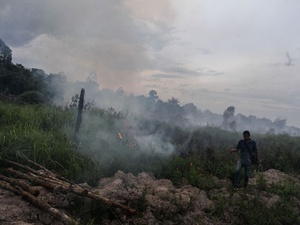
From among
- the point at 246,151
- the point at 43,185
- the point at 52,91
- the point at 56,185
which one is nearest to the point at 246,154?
the point at 246,151

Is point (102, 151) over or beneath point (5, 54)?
beneath

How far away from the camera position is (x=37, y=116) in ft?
34.1

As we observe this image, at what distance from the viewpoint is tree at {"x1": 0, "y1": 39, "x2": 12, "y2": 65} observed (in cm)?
2006

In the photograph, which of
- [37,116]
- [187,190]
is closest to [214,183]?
[187,190]

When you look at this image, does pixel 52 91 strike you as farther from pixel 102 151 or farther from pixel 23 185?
pixel 23 185

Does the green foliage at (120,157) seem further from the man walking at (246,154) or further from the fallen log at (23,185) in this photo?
the fallen log at (23,185)

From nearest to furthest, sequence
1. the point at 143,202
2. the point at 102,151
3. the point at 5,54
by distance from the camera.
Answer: the point at 143,202 < the point at 102,151 < the point at 5,54

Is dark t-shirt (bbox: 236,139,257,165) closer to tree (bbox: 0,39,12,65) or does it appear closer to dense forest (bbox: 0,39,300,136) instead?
dense forest (bbox: 0,39,300,136)

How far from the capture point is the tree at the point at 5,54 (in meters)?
20.1

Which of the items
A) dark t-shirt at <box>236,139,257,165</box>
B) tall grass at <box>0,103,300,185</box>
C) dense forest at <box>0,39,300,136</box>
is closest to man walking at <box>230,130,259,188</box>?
dark t-shirt at <box>236,139,257,165</box>

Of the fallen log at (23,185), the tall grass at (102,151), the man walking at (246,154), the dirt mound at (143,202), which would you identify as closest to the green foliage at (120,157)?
the tall grass at (102,151)

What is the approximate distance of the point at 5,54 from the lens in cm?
2086

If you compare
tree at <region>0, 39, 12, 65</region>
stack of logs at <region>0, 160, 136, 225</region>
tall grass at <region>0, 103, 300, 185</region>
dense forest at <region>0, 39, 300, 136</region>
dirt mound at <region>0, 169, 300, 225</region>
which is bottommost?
dirt mound at <region>0, 169, 300, 225</region>

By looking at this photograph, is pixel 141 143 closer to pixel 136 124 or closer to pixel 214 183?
pixel 136 124
